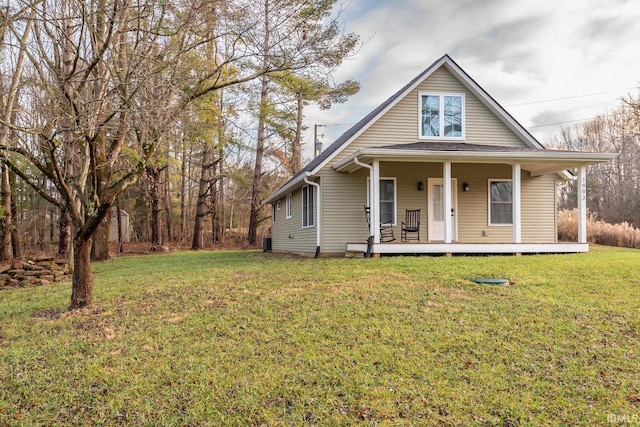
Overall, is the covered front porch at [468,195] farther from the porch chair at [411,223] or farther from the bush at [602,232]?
the bush at [602,232]

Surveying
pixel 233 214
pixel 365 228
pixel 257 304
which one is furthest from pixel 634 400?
pixel 233 214

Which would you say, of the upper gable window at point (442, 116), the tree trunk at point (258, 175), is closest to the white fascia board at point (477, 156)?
the upper gable window at point (442, 116)

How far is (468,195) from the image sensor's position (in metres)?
12.0

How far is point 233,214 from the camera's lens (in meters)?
27.1

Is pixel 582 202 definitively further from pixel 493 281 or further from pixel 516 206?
pixel 493 281

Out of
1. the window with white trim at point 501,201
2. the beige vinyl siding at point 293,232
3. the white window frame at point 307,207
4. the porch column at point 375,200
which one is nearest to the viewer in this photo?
the porch column at point 375,200

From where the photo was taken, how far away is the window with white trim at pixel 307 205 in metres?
12.4

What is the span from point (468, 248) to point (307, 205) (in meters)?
5.05

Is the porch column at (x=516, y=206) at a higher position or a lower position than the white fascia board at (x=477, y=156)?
lower

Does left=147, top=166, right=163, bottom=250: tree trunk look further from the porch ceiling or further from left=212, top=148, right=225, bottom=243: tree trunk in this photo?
the porch ceiling

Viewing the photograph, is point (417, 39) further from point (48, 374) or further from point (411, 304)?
point (48, 374)

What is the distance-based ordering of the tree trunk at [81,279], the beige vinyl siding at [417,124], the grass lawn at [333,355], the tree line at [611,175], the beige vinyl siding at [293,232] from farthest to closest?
the tree line at [611,175] → the beige vinyl siding at [293,232] → the beige vinyl siding at [417,124] → the tree trunk at [81,279] → the grass lawn at [333,355]

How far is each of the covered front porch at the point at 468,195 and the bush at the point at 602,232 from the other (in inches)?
175

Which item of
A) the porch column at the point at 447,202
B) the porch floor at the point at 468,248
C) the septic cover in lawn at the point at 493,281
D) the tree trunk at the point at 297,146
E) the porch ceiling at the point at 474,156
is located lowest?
the septic cover in lawn at the point at 493,281
